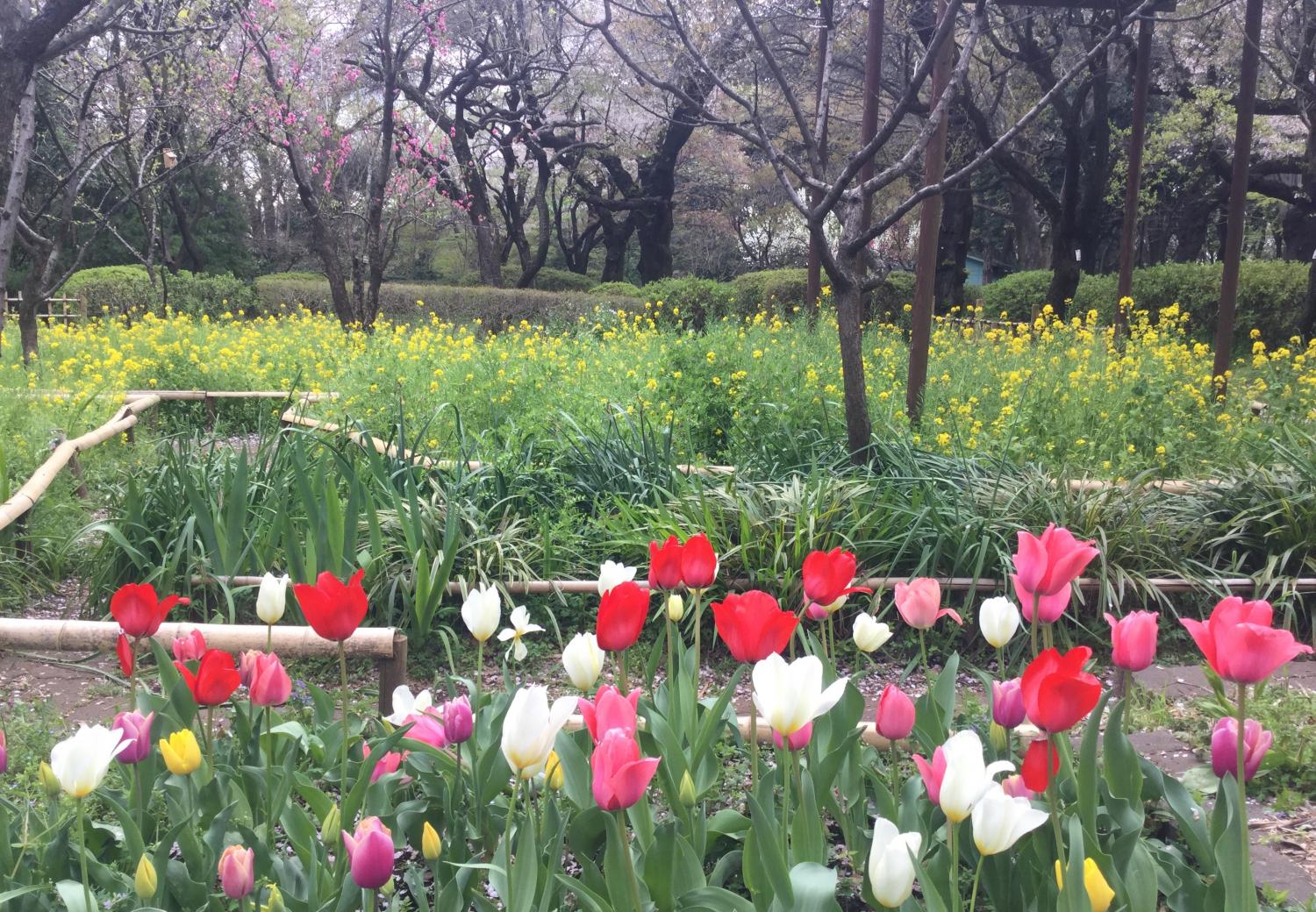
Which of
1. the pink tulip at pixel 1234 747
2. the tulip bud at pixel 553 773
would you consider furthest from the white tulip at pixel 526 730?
the pink tulip at pixel 1234 747

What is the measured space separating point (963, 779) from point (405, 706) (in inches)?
36.4

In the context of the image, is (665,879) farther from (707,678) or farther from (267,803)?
(707,678)

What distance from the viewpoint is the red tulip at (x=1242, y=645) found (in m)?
1.17

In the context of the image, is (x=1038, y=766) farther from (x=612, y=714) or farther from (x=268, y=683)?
(x=268, y=683)

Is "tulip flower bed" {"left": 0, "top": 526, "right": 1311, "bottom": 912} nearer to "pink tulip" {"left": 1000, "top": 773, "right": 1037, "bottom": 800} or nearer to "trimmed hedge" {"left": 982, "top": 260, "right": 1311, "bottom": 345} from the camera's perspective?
"pink tulip" {"left": 1000, "top": 773, "right": 1037, "bottom": 800}

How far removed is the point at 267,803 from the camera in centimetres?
172

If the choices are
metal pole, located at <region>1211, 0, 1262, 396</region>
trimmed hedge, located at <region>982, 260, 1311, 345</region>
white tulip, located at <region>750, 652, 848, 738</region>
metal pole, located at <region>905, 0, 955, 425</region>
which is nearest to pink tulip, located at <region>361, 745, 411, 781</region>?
white tulip, located at <region>750, 652, 848, 738</region>

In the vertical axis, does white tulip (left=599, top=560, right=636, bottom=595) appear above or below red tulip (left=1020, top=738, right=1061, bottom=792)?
above

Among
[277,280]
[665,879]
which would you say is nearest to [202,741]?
[665,879]

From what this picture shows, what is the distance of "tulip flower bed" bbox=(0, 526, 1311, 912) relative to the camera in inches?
47.8

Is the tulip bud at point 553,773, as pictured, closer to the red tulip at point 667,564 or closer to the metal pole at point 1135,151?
the red tulip at point 667,564

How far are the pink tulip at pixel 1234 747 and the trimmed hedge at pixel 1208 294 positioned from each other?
10.1 meters

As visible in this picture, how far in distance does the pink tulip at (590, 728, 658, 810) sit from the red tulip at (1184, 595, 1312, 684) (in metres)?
0.66

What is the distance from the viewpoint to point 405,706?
5.41ft
